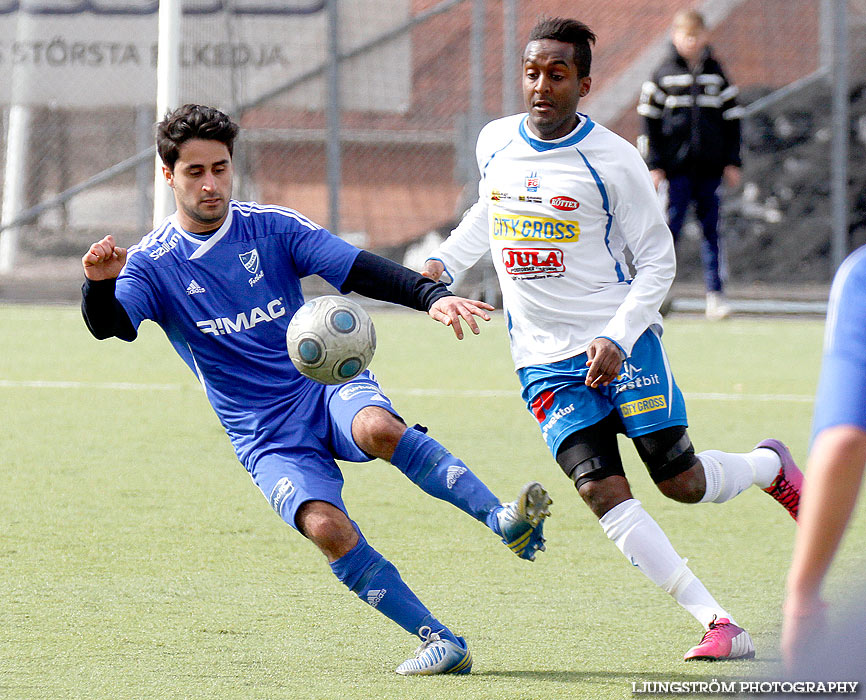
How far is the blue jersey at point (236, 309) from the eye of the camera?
163 inches

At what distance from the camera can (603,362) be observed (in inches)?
158

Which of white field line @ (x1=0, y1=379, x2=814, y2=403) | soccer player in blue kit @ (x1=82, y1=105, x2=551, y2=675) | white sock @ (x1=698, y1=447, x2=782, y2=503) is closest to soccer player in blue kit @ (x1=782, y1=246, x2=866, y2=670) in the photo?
soccer player in blue kit @ (x1=82, y1=105, x2=551, y2=675)

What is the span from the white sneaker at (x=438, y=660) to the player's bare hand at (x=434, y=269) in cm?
126

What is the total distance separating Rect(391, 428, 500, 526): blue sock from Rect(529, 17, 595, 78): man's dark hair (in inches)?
52.9

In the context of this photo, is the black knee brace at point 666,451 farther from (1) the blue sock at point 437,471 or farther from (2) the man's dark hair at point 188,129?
(2) the man's dark hair at point 188,129

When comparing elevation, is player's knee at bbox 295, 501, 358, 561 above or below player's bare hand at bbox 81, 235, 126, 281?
below

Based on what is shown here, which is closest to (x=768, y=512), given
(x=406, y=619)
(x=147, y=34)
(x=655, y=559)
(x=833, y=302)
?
(x=655, y=559)

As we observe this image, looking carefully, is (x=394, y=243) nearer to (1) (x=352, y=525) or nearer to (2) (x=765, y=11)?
(2) (x=765, y=11)

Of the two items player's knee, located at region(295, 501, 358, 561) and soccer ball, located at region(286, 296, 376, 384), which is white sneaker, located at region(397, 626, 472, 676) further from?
soccer ball, located at region(286, 296, 376, 384)

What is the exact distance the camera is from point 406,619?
3.83m

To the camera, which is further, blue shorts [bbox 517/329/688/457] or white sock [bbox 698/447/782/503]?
white sock [bbox 698/447/782/503]

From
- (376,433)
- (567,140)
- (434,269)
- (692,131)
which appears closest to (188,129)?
(434,269)

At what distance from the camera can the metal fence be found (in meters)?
13.2

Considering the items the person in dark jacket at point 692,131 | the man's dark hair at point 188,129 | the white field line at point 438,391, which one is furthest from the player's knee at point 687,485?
the person in dark jacket at point 692,131
